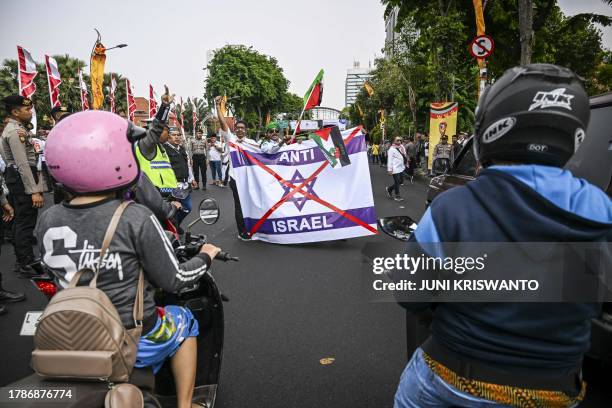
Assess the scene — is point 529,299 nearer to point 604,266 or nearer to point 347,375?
point 604,266

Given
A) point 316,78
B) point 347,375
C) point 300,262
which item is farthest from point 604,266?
point 316,78

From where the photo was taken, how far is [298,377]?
10.1ft

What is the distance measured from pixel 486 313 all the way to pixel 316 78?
6299mm

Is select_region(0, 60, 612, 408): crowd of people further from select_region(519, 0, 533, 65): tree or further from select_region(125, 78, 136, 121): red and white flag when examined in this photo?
select_region(125, 78, 136, 121): red and white flag

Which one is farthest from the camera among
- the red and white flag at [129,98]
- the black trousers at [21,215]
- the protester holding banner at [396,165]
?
the red and white flag at [129,98]

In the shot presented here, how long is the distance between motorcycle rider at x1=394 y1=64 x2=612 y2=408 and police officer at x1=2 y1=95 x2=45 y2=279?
5466 millimetres

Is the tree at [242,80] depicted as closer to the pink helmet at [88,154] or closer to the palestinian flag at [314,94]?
the palestinian flag at [314,94]

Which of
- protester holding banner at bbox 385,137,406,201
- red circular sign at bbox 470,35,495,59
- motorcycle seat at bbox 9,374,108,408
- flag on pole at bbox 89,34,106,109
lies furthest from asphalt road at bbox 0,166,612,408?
flag on pole at bbox 89,34,106,109

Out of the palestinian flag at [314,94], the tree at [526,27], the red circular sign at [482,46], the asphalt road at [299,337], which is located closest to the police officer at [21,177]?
the asphalt road at [299,337]

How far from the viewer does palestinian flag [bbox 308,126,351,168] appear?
6.73m

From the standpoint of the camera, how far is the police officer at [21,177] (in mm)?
5180

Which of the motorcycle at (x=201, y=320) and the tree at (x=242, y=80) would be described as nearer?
the motorcycle at (x=201, y=320)

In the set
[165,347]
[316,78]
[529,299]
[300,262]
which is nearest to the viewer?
[529,299]

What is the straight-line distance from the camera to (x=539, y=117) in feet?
3.98
